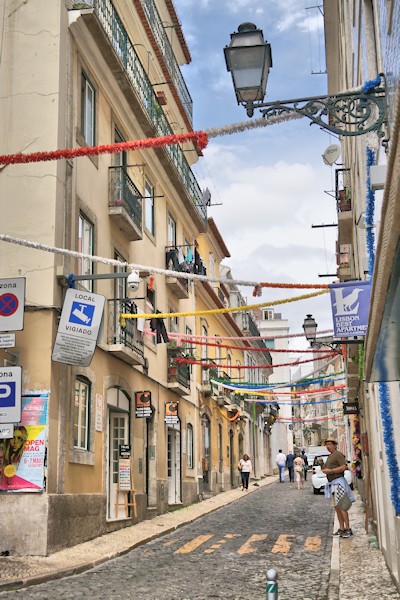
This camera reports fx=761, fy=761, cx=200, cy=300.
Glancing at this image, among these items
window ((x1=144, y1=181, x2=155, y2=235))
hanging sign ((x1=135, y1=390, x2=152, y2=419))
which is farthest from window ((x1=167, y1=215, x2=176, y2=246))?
hanging sign ((x1=135, y1=390, x2=152, y2=419))

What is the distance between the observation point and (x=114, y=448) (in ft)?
55.8

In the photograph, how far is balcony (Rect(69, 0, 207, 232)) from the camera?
14.7 meters

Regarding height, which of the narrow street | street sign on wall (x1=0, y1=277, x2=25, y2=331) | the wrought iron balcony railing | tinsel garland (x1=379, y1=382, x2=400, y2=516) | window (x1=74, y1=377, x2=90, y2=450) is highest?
the wrought iron balcony railing

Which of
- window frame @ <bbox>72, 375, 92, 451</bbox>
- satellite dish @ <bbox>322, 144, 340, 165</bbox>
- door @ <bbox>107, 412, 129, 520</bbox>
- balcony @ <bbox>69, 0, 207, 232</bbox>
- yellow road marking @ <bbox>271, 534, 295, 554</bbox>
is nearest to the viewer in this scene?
satellite dish @ <bbox>322, 144, 340, 165</bbox>

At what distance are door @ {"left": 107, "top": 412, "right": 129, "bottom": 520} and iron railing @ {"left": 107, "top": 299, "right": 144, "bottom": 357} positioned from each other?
1.58 m

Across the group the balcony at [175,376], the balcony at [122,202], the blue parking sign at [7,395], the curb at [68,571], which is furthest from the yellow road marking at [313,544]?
the balcony at [175,376]

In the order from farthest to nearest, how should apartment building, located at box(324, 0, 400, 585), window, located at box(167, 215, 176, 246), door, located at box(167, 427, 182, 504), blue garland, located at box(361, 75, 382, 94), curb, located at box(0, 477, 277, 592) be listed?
window, located at box(167, 215, 176, 246) → door, located at box(167, 427, 182, 504) → curb, located at box(0, 477, 277, 592) → blue garland, located at box(361, 75, 382, 94) → apartment building, located at box(324, 0, 400, 585)

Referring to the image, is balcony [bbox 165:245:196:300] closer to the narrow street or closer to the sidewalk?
the narrow street

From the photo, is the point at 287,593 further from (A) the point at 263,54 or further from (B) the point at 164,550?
(A) the point at 263,54

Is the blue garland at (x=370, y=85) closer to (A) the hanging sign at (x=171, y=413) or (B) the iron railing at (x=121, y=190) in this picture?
(B) the iron railing at (x=121, y=190)

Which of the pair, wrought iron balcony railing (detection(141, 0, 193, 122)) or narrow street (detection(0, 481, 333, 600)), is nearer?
narrow street (detection(0, 481, 333, 600))

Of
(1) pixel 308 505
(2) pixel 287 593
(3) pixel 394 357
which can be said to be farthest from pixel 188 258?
(3) pixel 394 357

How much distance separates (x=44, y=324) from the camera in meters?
12.8

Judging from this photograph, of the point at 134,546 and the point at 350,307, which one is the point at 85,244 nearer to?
the point at 134,546
